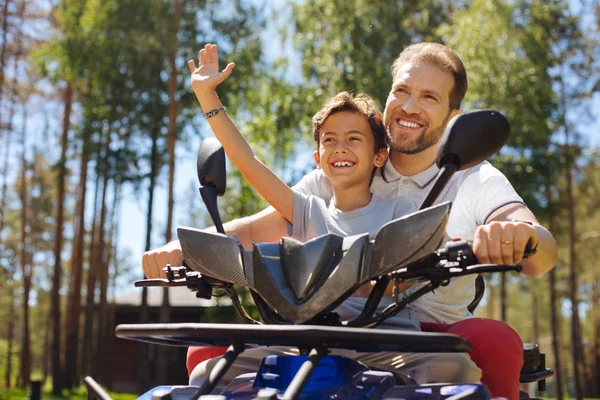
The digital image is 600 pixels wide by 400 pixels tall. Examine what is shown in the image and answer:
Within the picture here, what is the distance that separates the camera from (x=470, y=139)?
235cm

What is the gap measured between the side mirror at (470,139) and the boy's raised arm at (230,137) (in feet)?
3.20

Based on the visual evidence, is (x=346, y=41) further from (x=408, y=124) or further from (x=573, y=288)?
(x=408, y=124)

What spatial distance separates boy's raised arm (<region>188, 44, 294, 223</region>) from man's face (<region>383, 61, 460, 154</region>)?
563 mm

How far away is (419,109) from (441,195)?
39cm

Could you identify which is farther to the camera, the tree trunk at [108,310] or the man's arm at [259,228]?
the tree trunk at [108,310]

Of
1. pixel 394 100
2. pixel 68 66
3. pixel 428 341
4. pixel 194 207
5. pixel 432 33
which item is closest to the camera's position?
pixel 428 341

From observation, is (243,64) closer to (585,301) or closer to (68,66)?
(68,66)

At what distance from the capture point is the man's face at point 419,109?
3.40 m

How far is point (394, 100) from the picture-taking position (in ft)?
11.3

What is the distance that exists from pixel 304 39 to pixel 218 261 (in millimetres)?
22476

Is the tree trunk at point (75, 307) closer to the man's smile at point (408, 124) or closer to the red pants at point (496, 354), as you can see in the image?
the man's smile at point (408, 124)

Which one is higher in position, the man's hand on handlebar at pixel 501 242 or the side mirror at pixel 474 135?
the side mirror at pixel 474 135

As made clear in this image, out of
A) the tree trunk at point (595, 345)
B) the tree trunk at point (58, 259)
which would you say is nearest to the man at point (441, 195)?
the tree trunk at point (58, 259)

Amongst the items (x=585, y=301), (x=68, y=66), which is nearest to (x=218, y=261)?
(x=68, y=66)
